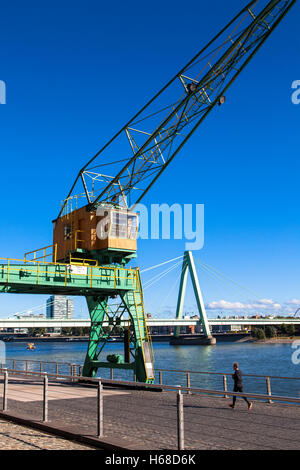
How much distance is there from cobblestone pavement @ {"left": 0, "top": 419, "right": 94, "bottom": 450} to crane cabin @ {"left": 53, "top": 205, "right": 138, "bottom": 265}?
1660 centimetres

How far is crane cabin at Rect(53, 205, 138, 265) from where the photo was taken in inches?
1122

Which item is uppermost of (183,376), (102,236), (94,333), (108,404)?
(102,236)

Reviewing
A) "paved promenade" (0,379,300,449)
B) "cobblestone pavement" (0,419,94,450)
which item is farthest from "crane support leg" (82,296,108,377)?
"cobblestone pavement" (0,419,94,450)

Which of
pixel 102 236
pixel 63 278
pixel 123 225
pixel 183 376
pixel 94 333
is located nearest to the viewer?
pixel 63 278

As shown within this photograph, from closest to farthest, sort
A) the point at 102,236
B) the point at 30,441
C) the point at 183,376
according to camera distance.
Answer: the point at 30,441
the point at 102,236
the point at 183,376

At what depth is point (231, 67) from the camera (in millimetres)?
30219

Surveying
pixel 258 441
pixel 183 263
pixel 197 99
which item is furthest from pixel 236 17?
pixel 183 263

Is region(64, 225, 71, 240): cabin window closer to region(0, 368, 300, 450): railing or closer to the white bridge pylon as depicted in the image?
region(0, 368, 300, 450): railing

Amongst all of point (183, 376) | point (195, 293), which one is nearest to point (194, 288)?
point (195, 293)

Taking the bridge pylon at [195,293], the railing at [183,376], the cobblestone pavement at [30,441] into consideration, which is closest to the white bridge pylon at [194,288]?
the bridge pylon at [195,293]

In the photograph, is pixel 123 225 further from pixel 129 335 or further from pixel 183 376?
pixel 183 376

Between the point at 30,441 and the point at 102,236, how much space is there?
18701 millimetres

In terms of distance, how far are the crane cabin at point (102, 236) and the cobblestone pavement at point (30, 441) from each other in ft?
54.5

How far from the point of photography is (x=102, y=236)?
28.5 meters
